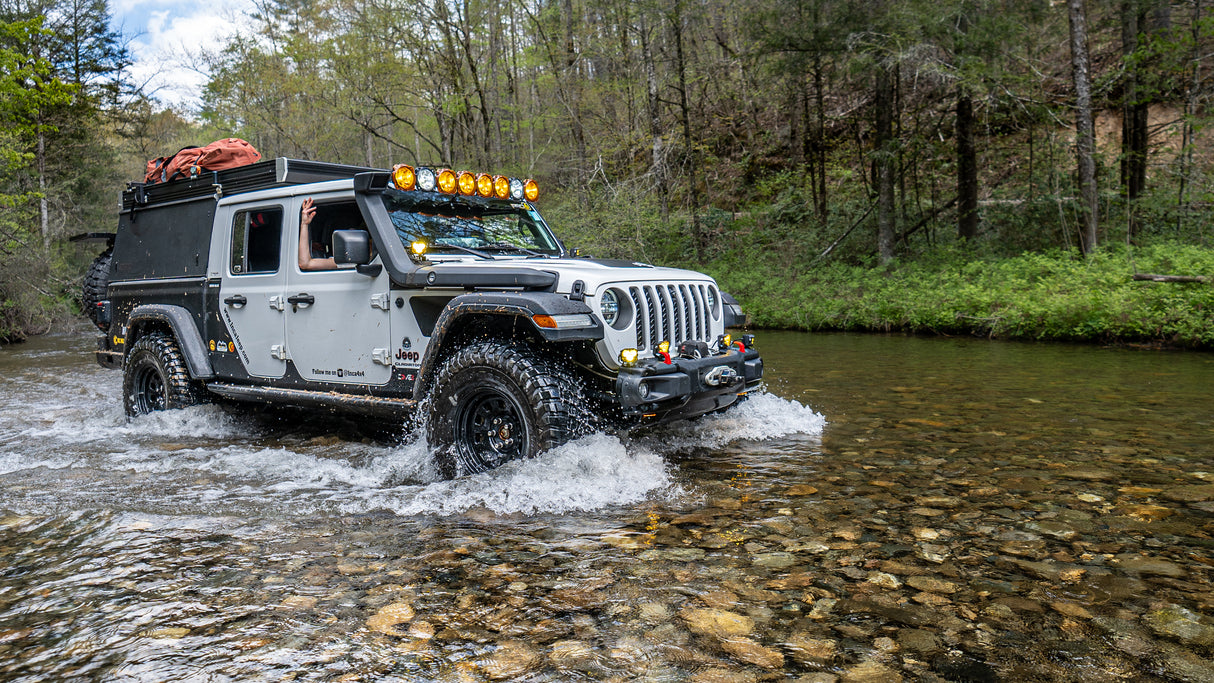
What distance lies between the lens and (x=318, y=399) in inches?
223

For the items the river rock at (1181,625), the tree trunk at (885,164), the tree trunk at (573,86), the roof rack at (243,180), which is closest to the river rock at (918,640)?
the river rock at (1181,625)

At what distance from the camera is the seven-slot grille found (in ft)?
15.8

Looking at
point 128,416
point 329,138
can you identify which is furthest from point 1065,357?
point 329,138

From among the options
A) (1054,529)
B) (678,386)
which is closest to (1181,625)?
(1054,529)

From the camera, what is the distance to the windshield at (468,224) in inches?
212

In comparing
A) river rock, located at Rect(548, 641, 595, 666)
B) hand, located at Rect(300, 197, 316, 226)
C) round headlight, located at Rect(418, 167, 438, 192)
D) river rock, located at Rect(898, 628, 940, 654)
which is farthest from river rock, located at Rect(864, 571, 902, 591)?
hand, located at Rect(300, 197, 316, 226)

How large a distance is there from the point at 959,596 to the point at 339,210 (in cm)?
461

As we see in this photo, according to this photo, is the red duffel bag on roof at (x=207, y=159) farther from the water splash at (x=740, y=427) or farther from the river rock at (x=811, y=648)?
the river rock at (x=811, y=648)

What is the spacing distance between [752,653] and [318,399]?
13.4ft

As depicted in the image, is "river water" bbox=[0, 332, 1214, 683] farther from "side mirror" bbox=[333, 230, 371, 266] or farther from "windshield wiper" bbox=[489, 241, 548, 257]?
"windshield wiper" bbox=[489, 241, 548, 257]

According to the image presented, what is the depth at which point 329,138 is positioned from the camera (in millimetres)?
24203

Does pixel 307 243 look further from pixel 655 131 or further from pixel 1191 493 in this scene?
pixel 655 131

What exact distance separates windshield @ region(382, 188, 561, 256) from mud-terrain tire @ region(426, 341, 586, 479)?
1128 millimetres

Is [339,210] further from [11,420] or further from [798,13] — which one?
[798,13]
